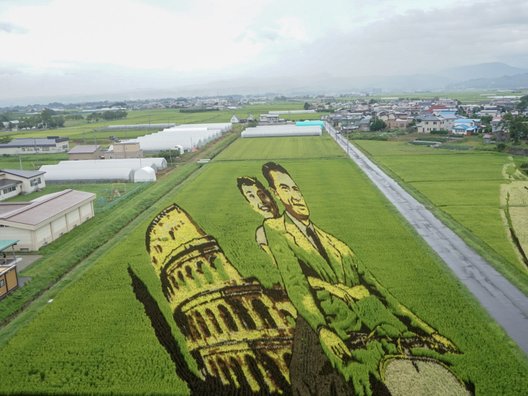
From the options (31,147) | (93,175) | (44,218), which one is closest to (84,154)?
(93,175)

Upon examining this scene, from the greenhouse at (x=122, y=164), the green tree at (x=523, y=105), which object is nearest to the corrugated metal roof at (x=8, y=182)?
the greenhouse at (x=122, y=164)

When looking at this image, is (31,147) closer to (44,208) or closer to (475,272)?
(44,208)

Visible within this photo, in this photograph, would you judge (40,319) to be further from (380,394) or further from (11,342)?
(380,394)

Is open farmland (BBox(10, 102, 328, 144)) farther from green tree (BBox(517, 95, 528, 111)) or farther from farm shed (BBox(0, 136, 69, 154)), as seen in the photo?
green tree (BBox(517, 95, 528, 111))

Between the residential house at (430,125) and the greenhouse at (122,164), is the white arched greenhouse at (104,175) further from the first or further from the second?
the residential house at (430,125)

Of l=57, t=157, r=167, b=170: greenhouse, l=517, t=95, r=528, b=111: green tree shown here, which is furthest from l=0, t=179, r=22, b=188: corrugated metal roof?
l=517, t=95, r=528, b=111: green tree

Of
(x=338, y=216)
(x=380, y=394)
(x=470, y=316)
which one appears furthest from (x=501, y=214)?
(x=380, y=394)
